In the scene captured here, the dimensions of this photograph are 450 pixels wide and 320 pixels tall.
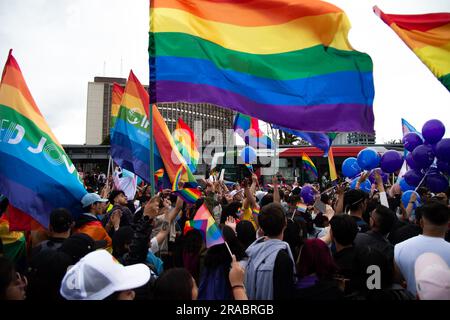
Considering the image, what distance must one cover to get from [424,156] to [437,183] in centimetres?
56

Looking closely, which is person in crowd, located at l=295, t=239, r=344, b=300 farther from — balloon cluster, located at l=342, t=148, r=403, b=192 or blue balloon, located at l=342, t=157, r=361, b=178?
blue balloon, located at l=342, t=157, r=361, b=178

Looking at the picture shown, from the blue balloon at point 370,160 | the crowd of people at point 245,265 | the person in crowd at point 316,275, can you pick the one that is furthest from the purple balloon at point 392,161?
the person in crowd at point 316,275

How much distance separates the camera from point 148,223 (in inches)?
147

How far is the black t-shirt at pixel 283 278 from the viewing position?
257 centimetres

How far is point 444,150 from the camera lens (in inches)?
247

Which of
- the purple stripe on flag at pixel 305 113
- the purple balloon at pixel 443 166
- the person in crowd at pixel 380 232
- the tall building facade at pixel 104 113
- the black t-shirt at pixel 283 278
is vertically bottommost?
the black t-shirt at pixel 283 278

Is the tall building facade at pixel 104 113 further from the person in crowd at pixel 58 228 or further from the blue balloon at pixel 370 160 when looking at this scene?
the person in crowd at pixel 58 228

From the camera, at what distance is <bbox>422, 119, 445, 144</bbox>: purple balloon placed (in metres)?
6.89

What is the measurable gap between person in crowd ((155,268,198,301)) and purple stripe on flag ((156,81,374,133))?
263 centimetres

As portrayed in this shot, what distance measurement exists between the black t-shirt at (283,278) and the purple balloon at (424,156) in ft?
18.0

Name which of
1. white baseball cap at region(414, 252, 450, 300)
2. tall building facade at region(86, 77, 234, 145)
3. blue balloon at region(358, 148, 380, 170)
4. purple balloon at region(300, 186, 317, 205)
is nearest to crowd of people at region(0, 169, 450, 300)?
white baseball cap at region(414, 252, 450, 300)
